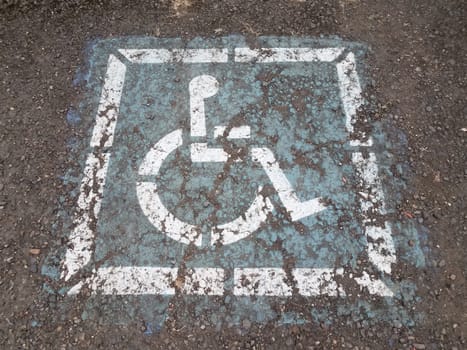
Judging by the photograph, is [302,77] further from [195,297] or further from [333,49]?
[195,297]

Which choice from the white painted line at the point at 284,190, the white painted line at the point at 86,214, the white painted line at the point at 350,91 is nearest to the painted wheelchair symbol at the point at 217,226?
the white painted line at the point at 284,190

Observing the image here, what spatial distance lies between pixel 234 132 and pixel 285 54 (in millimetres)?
932

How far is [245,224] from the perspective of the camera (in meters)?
2.66

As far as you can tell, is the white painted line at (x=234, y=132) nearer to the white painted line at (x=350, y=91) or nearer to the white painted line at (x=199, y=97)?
the white painted line at (x=199, y=97)

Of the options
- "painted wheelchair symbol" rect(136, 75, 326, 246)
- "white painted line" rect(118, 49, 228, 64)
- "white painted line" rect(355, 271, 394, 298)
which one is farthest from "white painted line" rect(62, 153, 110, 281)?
"white painted line" rect(355, 271, 394, 298)

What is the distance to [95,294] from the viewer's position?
2.46 m

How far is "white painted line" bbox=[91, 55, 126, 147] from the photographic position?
3020mm

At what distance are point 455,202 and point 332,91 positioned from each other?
1256mm

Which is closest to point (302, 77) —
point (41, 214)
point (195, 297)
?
point (195, 297)

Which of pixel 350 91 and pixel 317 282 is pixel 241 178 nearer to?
pixel 317 282

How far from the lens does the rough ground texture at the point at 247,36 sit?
7.68 feet

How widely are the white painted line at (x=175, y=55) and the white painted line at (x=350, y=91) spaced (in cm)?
102

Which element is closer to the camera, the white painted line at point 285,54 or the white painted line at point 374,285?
the white painted line at point 374,285

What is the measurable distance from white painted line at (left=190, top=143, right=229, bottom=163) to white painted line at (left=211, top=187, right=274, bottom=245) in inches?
17.0
